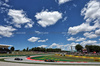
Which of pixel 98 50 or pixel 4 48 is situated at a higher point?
pixel 4 48

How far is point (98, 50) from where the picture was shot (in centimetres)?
15050

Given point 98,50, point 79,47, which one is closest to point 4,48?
point 79,47

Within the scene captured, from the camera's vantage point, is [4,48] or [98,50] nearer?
[4,48]

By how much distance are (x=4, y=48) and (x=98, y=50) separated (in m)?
140

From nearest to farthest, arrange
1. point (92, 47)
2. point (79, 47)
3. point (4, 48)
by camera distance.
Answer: point (4, 48) < point (92, 47) < point (79, 47)

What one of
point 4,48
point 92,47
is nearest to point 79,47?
point 92,47

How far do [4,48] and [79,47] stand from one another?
398 feet

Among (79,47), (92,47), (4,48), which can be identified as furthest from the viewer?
(79,47)

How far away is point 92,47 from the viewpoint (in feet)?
493

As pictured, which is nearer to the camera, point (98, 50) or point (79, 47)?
point (98, 50)

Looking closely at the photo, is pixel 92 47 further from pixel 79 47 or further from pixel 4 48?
pixel 4 48

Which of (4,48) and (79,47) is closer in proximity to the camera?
(4,48)

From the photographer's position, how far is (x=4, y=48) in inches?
4323

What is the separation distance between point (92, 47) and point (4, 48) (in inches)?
5138
